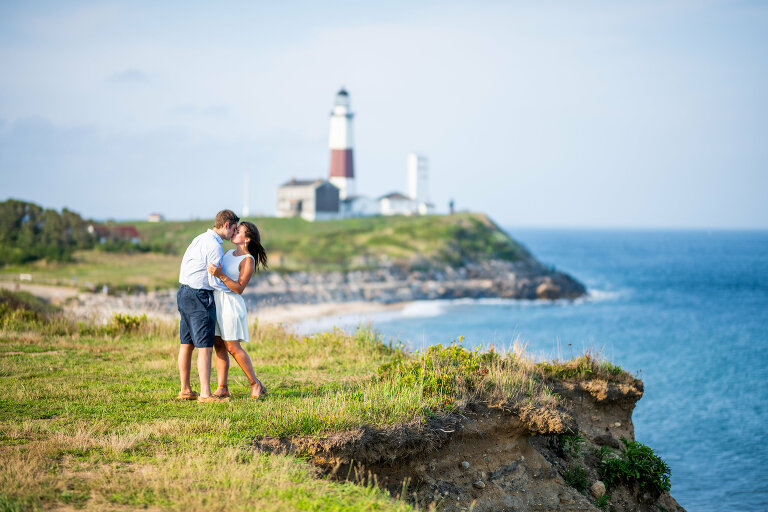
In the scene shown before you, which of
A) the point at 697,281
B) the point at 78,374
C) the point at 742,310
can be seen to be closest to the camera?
the point at 78,374

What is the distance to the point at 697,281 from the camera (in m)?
73.6

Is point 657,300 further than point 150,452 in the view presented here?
Yes

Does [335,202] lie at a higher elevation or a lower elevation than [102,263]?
higher

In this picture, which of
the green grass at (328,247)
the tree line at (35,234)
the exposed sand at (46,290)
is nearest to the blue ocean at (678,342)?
the green grass at (328,247)

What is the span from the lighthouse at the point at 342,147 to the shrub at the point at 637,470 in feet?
213

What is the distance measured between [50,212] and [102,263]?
19.8ft

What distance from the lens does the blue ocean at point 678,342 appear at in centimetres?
1662

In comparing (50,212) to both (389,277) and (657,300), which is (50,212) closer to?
(389,277)

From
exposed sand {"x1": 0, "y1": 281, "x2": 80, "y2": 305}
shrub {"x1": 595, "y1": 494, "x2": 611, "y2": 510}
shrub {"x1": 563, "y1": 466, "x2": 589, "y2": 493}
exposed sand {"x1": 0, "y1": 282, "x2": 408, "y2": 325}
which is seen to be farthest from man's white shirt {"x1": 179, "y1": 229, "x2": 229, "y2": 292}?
exposed sand {"x1": 0, "y1": 281, "x2": 80, "y2": 305}

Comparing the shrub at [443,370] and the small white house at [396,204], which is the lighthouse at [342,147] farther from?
the shrub at [443,370]

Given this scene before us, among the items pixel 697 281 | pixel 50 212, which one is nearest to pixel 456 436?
pixel 50 212

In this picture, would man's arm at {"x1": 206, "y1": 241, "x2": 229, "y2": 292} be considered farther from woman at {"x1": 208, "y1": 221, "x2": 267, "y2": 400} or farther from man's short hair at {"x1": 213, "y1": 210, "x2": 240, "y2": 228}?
man's short hair at {"x1": 213, "y1": 210, "x2": 240, "y2": 228}

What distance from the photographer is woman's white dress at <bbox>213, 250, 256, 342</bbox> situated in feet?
27.4

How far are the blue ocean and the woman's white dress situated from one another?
3357mm
